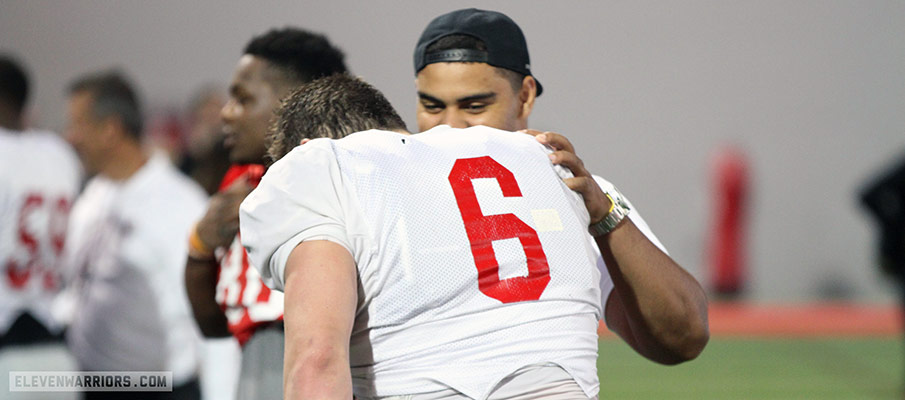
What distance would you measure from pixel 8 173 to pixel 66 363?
0.90m

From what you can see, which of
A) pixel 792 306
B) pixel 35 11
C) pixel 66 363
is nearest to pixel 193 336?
pixel 66 363

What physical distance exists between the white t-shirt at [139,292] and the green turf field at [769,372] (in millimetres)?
3426

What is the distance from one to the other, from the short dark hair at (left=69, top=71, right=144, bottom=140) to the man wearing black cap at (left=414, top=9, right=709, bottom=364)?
2765 mm

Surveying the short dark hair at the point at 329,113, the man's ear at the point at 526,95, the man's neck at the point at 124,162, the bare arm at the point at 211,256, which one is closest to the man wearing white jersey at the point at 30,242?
the man's neck at the point at 124,162

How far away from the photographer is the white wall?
12344mm

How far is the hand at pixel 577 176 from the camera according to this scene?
1981mm

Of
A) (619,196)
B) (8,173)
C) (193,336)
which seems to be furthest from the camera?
(193,336)

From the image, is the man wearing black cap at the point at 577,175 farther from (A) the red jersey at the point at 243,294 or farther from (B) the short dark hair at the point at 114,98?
(B) the short dark hair at the point at 114,98

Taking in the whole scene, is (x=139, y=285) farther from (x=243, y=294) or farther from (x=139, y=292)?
(x=243, y=294)

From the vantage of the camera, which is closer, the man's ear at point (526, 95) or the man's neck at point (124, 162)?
the man's ear at point (526, 95)

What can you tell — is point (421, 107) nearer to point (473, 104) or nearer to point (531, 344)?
point (473, 104)

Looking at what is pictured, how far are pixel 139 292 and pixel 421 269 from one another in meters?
3.08

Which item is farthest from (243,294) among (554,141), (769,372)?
(769,372)

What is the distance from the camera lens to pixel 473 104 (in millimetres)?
2678
